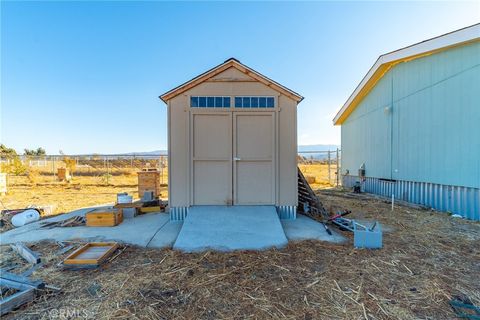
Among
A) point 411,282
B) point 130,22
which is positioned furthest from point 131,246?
point 130,22

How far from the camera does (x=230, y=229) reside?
4219 millimetres

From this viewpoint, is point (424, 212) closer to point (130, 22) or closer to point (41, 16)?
point (130, 22)

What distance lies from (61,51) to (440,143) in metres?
15.1

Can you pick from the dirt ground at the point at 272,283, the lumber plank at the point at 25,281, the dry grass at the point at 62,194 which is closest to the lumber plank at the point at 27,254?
the dirt ground at the point at 272,283

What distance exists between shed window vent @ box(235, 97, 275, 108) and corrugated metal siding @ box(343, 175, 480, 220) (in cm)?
546

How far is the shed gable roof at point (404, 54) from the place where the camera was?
5.46m

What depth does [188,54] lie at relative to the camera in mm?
10477

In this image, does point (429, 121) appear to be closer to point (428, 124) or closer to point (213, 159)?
point (428, 124)

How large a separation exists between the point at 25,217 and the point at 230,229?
5.19 m

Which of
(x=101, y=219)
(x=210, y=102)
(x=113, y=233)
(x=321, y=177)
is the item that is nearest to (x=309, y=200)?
(x=210, y=102)

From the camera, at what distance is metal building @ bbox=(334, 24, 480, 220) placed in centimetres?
547

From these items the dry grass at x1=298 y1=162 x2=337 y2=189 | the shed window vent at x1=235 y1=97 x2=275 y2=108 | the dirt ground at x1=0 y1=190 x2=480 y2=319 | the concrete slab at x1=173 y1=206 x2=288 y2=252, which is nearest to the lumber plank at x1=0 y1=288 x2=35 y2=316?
the dirt ground at x1=0 y1=190 x2=480 y2=319

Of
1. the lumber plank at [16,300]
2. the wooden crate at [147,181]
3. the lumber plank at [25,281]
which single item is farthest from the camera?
the wooden crate at [147,181]

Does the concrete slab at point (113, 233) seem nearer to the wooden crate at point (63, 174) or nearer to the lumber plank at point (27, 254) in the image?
the lumber plank at point (27, 254)
